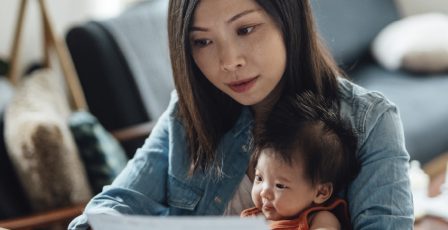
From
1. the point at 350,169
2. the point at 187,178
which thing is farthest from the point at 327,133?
the point at 187,178

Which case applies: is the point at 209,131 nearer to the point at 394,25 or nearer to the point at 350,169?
the point at 350,169

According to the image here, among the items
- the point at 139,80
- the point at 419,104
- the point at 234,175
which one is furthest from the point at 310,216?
the point at 419,104

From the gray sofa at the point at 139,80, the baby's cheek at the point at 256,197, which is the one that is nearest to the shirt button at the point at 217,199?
the baby's cheek at the point at 256,197

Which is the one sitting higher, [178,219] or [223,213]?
[178,219]

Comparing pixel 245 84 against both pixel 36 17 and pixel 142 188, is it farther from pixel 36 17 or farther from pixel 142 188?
pixel 36 17

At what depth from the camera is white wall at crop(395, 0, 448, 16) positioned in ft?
10.4

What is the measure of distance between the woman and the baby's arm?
0.13ft

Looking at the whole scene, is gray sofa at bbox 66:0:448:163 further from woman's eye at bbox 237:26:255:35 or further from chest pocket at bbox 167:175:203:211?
woman's eye at bbox 237:26:255:35

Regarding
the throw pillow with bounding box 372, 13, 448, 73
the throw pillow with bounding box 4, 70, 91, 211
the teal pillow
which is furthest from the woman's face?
the throw pillow with bounding box 372, 13, 448, 73

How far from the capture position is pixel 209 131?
118 centimetres

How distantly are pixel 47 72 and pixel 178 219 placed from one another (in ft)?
5.75

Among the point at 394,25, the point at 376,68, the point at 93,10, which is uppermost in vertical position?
the point at 93,10

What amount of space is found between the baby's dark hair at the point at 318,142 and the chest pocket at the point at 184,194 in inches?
8.5

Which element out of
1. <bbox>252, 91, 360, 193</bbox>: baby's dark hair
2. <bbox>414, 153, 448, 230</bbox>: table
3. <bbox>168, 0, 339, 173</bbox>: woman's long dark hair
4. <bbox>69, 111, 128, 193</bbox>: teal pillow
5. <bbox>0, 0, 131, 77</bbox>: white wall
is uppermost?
<bbox>0, 0, 131, 77</bbox>: white wall
